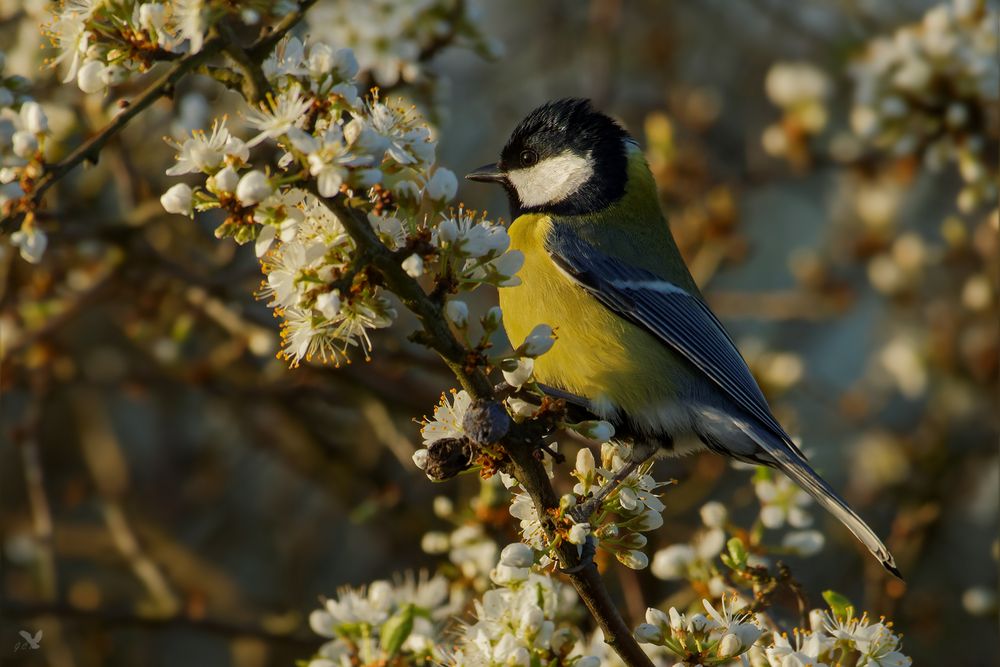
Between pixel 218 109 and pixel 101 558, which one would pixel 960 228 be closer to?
pixel 218 109

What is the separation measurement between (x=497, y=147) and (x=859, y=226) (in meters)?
1.96

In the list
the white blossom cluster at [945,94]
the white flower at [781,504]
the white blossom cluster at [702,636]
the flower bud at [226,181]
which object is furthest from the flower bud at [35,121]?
the white blossom cluster at [945,94]

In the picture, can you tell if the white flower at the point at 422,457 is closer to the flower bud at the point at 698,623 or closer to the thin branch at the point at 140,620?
the flower bud at the point at 698,623

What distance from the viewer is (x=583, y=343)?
2.96m

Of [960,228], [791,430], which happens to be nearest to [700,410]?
[791,430]

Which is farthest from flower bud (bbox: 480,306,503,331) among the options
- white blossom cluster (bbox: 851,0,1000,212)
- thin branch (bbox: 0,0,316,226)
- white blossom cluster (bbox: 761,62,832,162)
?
white blossom cluster (bbox: 761,62,832,162)

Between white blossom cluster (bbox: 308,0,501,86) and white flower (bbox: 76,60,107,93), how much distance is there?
57.8 inches

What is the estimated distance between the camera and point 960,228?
169 inches

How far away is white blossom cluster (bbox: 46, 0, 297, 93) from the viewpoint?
1.70 m

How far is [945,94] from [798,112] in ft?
2.88

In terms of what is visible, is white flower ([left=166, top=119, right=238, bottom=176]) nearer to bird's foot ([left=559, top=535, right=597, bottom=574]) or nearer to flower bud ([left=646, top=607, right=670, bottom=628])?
bird's foot ([left=559, top=535, right=597, bottom=574])

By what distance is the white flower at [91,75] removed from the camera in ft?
6.19

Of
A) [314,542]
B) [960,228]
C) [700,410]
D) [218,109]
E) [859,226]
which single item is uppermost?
[218,109]

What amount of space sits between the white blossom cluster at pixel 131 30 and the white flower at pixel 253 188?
0.22 m
